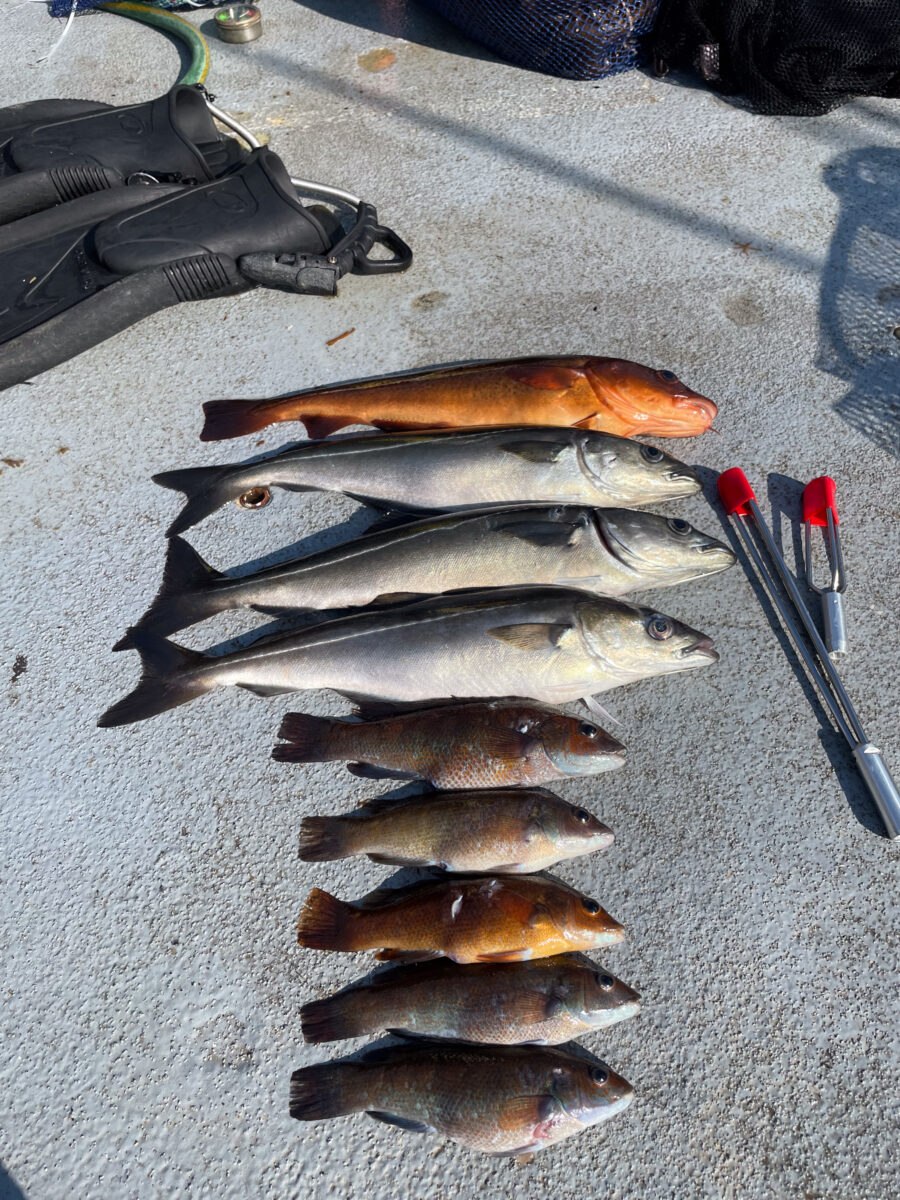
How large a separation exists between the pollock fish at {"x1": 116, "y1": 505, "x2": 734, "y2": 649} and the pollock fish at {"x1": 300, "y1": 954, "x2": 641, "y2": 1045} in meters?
1.11

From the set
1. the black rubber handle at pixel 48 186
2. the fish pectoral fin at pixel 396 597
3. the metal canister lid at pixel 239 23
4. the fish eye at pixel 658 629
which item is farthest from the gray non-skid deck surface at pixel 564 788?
the metal canister lid at pixel 239 23

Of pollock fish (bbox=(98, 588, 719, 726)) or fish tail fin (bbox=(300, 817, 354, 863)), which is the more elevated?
pollock fish (bbox=(98, 588, 719, 726))

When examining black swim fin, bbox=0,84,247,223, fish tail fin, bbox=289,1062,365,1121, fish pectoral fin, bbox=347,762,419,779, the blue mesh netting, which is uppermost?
the blue mesh netting

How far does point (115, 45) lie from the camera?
5.10 m

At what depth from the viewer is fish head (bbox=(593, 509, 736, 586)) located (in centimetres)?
246

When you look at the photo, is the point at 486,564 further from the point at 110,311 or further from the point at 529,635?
the point at 110,311

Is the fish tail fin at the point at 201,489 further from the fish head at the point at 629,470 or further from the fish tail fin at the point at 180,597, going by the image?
the fish head at the point at 629,470

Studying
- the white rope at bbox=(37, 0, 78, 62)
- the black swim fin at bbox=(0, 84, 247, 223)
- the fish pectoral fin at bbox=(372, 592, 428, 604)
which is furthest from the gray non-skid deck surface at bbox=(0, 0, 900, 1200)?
the white rope at bbox=(37, 0, 78, 62)

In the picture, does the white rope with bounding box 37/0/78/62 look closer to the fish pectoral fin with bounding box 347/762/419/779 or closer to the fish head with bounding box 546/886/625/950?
the fish pectoral fin with bounding box 347/762/419/779

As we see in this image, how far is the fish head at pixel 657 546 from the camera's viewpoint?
2463 mm

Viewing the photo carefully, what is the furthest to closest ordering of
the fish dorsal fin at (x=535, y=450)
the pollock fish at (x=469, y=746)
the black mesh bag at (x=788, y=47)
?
1. the black mesh bag at (x=788, y=47)
2. the fish dorsal fin at (x=535, y=450)
3. the pollock fish at (x=469, y=746)

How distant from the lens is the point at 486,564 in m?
2.48

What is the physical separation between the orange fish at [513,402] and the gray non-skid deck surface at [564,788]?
0.73 feet

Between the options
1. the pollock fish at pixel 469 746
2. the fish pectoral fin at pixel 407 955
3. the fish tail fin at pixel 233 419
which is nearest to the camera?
the fish pectoral fin at pixel 407 955
